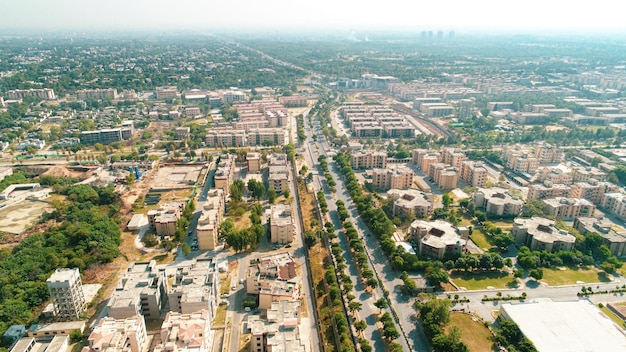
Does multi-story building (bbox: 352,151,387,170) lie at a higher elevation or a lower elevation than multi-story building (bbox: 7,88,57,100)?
lower

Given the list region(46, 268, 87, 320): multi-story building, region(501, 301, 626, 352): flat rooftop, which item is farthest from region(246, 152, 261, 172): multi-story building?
region(501, 301, 626, 352): flat rooftop

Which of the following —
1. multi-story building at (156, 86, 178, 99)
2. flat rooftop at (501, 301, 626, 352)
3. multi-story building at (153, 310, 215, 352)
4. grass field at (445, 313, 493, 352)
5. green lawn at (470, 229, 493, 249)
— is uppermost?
Result: multi-story building at (156, 86, 178, 99)

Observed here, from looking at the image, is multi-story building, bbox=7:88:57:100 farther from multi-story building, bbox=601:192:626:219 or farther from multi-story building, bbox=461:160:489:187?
multi-story building, bbox=601:192:626:219

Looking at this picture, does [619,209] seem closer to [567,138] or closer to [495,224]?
[495,224]

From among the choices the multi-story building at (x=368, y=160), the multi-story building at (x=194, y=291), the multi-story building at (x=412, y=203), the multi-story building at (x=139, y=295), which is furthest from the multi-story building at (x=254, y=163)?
the multi-story building at (x=139, y=295)

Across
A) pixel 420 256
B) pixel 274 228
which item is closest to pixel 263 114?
pixel 274 228

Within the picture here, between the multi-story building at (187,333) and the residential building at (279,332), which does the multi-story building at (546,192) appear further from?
the multi-story building at (187,333)

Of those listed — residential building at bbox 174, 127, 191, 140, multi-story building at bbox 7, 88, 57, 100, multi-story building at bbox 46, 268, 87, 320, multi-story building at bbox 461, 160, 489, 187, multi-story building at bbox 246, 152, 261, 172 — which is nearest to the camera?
multi-story building at bbox 46, 268, 87, 320
